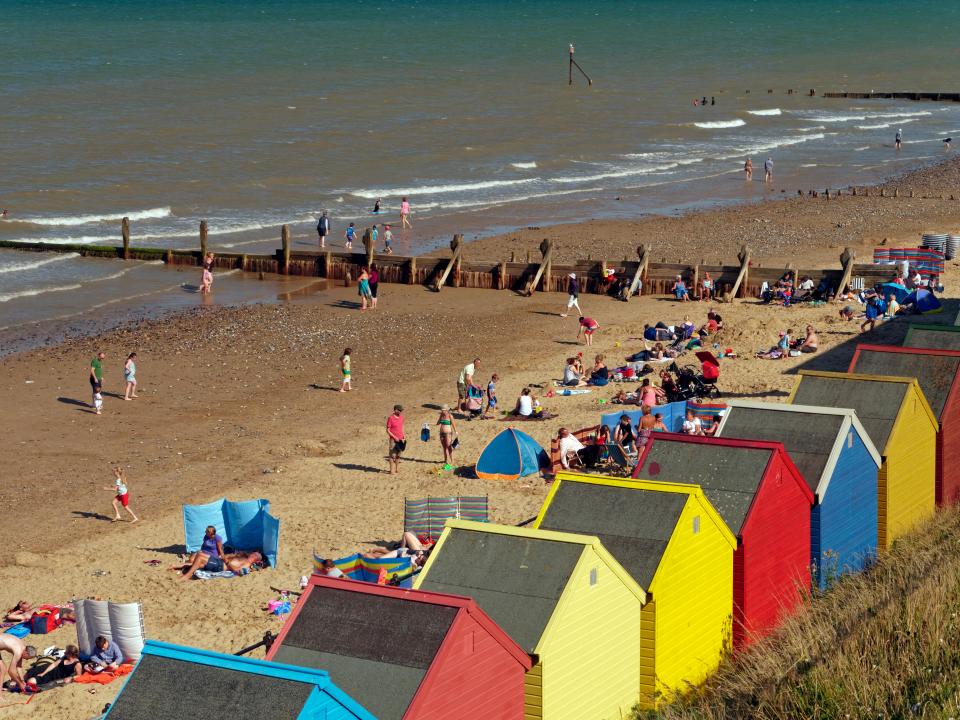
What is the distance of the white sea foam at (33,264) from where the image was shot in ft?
129

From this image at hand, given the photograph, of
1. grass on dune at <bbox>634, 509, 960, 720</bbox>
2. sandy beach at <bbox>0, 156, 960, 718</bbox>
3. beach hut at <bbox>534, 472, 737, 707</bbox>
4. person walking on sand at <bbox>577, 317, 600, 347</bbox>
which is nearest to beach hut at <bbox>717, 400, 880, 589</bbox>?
grass on dune at <bbox>634, 509, 960, 720</bbox>

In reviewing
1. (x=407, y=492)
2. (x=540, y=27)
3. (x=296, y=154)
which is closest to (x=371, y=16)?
(x=540, y=27)

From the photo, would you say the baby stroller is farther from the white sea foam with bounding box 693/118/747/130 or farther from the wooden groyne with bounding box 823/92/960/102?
the wooden groyne with bounding box 823/92/960/102

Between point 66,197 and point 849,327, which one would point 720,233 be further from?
point 66,197

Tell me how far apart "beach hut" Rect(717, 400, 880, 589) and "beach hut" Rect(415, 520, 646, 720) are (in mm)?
3151

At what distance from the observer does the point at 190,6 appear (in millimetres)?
171250

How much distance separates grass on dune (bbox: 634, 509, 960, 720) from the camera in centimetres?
885

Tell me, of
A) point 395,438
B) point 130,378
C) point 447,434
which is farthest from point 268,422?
point 447,434

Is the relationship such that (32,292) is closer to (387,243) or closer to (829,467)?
(387,243)

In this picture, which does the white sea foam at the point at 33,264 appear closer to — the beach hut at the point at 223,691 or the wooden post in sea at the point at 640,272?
the wooden post in sea at the point at 640,272

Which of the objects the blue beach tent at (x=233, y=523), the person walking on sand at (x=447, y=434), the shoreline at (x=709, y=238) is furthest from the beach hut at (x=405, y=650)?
the shoreline at (x=709, y=238)

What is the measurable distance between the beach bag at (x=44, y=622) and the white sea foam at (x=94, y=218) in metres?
33.6

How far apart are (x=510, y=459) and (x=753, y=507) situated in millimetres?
7747

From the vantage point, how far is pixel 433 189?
54188 millimetres
